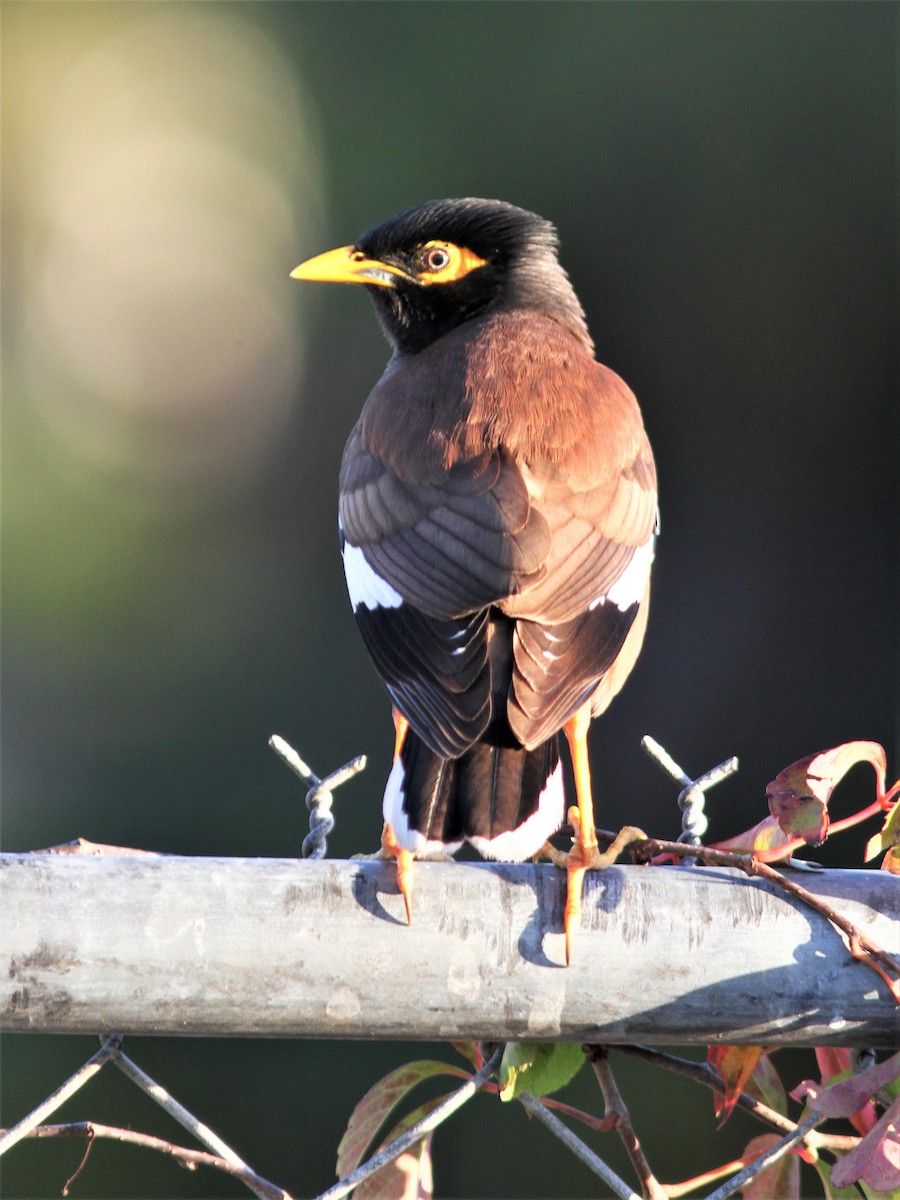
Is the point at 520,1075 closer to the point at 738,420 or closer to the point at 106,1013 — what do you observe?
the point at 106,1013

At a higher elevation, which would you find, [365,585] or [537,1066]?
[365,585]

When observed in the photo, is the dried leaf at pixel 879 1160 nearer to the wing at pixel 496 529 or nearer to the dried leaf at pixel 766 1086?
the dried leaf at pixel 766 1086

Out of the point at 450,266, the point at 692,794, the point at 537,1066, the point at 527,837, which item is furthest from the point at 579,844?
the point at 450,266

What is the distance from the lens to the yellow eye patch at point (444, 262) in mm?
2824

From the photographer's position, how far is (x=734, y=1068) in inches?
52.2

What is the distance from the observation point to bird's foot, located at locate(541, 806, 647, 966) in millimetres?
Answer: 1194

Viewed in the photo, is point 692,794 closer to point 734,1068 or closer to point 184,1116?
point 734,1068

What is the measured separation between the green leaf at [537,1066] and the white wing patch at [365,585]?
2.10 ft

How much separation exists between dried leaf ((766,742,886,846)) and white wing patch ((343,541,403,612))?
2.00ft

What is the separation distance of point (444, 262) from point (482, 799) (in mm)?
1516

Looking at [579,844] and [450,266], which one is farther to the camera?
[450,266]

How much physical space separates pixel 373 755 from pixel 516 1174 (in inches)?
56.8

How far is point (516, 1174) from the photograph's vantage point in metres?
4.14

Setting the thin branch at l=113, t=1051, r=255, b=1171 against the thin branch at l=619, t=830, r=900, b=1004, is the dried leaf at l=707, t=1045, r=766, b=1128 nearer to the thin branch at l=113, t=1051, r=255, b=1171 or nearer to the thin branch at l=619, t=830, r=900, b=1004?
the thin branch at l=619, t=830, r=900, b=1004
